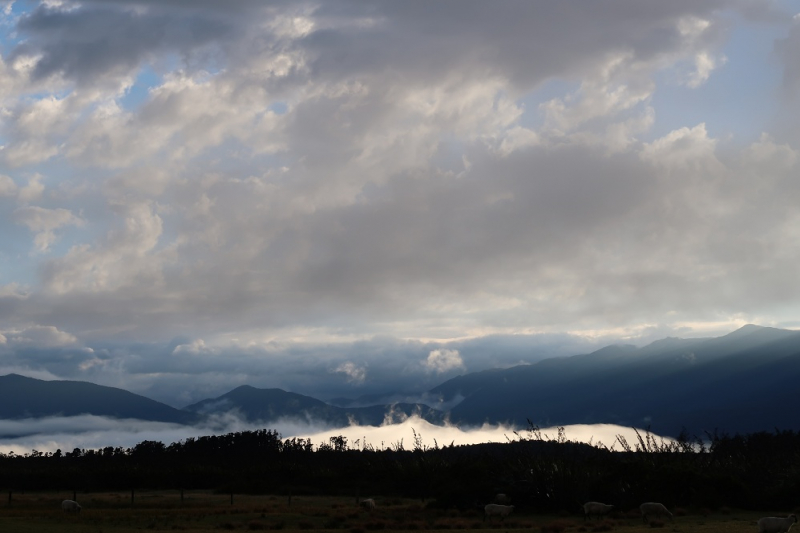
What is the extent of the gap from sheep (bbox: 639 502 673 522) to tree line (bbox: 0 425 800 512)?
7.49 meters

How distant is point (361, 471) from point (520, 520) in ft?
164

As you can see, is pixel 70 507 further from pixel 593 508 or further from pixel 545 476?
pixel 593 508

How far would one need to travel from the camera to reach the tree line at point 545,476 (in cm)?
5953

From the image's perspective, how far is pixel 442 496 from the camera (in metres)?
63.3

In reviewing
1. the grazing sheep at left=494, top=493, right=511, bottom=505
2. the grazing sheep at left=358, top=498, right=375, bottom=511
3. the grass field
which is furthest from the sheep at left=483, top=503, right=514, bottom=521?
the grazing sheep at left=358, top=498, right=375, bottom=511

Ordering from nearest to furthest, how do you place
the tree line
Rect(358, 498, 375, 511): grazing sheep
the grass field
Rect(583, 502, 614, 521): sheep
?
the grass field
Rect(583, 502, 614, 521): sheep
the tree line
Rect(358, 498, 375, 511): grazing sheep

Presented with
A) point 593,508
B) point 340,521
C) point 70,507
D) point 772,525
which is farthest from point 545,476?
point 70,507

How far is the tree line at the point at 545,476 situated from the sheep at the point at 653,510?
7.49 m

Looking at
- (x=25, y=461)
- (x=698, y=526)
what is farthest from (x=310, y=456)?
(x=698, y=526)

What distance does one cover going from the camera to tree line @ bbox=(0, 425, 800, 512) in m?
59.5

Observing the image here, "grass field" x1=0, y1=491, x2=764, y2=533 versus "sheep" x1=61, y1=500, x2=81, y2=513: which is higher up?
"sheep" x1=61, y1=500, x2=81, y2=513

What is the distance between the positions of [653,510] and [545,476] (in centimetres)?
1067

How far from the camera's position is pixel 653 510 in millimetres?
50906

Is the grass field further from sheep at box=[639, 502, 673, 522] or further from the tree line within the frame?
the tree line
